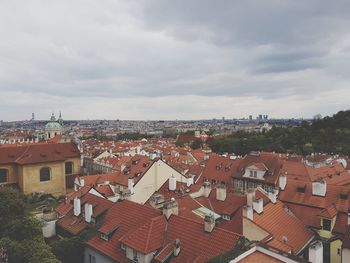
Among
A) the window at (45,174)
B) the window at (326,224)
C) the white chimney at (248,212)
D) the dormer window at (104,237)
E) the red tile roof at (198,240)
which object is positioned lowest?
the window at (45,174)

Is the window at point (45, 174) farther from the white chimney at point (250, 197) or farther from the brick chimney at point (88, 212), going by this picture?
the white chimney at point (250, 197)

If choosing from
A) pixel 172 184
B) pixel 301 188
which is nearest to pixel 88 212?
pixel 172 184

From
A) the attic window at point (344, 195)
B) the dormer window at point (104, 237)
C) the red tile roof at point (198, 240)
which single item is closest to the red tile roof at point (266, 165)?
the attic window at point (344, 195)

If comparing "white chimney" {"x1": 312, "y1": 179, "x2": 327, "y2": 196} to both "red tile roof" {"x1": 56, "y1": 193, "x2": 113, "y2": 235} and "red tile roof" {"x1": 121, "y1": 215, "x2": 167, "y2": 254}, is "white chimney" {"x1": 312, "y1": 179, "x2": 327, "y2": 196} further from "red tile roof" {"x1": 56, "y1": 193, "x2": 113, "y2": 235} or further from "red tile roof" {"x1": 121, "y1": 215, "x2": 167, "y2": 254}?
"red tile roof" {"x1": 56, "y1": 193, "x2": 113, "y2": 235}

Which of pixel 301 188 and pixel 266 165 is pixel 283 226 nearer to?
pixel 301 188

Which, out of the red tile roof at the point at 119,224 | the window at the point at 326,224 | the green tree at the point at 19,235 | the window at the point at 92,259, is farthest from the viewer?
the window at the point at 326,224

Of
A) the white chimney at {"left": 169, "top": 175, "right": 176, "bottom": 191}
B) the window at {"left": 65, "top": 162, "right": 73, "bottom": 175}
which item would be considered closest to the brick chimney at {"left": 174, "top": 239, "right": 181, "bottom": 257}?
the white chimney at {"left": 169, "top": 175, "right": 176, "bottom": 191}

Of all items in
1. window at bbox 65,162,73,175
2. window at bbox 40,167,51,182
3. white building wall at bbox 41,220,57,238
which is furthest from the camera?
window at bbox 65,162,73,175

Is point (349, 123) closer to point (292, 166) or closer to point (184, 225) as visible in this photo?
point (292, 166)
